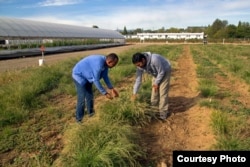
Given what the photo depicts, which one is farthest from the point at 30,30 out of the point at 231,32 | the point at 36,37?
the point at 231,32

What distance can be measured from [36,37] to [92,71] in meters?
29.2

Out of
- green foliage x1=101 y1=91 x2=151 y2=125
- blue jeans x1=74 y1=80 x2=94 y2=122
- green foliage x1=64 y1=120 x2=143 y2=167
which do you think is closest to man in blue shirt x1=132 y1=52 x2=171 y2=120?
green foliage x1=101 y1=91 x2=151 y2=125

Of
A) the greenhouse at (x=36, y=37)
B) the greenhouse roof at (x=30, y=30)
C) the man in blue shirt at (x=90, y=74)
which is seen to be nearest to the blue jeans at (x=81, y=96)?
the man in blue shirt at (x=90, y=74)

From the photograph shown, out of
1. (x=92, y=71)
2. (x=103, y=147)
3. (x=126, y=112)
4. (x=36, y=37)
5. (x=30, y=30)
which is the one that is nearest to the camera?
(x=103, y=147)

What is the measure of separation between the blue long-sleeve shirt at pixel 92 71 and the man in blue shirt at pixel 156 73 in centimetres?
63

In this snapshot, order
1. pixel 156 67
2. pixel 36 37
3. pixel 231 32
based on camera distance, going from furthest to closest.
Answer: pixel 231 32 → pixel 36 37 → pixel 156 67

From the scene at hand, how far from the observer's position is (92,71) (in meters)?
5.07

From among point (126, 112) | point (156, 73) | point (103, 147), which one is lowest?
point (103, 147)

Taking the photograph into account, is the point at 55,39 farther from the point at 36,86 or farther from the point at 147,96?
the point at 147,96

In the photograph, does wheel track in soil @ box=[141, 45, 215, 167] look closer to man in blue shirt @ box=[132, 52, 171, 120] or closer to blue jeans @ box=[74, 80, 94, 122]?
man in blue shirt @ box=[132, 52, 171, 120]

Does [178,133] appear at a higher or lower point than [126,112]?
lower

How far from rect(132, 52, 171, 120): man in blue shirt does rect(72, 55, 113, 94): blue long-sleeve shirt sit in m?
0.63

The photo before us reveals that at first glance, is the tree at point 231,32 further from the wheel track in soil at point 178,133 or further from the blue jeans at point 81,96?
the blue jeans at point 81,96

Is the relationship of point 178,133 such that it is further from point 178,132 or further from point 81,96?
point 81,96
